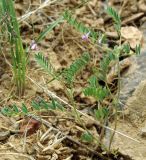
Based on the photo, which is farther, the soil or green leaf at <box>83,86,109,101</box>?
the soil

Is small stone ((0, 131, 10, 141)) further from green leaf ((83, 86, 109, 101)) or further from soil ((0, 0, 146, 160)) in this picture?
green leaf ((83, 86, 109, 101))

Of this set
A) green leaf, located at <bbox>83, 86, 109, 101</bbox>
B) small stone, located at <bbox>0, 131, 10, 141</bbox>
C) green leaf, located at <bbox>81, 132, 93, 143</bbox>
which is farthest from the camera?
small stone, located at <bbox>0, 131, 10, 141</bbox>

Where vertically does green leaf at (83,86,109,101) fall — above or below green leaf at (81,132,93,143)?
above

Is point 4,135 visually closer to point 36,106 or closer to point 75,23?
point 36,106

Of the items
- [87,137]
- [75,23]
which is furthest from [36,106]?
[75,23]

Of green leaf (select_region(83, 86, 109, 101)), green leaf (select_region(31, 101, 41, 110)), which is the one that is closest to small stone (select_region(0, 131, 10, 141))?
green leaf (select_region(31, 101, 41, 110))

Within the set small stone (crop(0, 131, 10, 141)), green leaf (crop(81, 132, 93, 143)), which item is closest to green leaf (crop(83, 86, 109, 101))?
green leaf (crop(81, 132, 93, 143))

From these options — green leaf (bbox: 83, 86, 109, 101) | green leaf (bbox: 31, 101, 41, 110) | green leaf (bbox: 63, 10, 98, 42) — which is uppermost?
green leaf (bbox: 63, 10, 98, 42)

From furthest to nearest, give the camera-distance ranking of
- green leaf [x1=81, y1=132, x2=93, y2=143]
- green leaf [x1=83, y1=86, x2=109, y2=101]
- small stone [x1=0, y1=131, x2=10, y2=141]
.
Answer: small stone [x1=0, y1=131, x2=10, y2=141] → green leaf [x1=81, y1=132, x2=93, y2=143] → green leaf [x1=83, y1=86, x2=109, y2=101]

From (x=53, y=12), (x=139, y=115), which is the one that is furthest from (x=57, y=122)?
(x=53, y=12)
